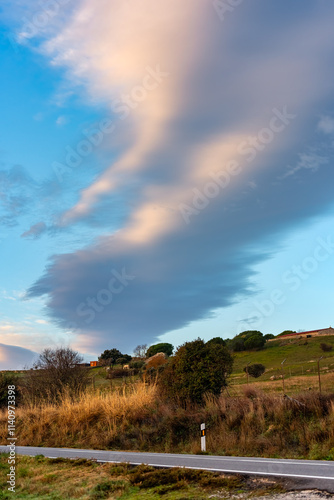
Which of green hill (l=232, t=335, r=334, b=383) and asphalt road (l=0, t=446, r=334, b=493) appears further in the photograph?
green hill (l=232, t=335, r=334, b=383)

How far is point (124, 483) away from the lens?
10.9 meters

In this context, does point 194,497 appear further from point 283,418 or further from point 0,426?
point 0,426

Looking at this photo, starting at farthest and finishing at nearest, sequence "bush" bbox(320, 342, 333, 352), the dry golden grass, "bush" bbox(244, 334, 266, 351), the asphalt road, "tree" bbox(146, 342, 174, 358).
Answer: "tree" bbox(146, 342, 174, 358) < "bush" bbox(244, 334, 266, 351) < "bush" bbox(320, 342, 333, 352) < the dry golden grass < the asphalt road

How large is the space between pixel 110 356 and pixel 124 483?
98.2 metres

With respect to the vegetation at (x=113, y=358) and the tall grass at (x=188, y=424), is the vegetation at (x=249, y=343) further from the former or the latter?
the tall grass at (x=188, y=424)

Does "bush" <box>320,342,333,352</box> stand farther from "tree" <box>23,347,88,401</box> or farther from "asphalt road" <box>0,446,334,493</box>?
"asphalt road" <box>0,446,334,493</box>

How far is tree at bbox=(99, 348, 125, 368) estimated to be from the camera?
100m

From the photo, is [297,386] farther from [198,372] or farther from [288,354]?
[288,354]

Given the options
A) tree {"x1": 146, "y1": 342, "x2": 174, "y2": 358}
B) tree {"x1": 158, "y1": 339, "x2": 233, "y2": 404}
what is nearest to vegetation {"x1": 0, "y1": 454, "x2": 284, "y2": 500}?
tree {"x1": 158, "y1": 339, "x2": 233, "y2": 404}

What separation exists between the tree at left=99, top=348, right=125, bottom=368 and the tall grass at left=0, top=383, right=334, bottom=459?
75973 mm

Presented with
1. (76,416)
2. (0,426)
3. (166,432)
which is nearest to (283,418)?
(166,432)

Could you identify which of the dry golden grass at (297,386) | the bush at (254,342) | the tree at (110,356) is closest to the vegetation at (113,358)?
the tree at (110,356)

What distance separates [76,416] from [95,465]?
924 cm

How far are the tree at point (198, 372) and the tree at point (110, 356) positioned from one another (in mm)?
80500
